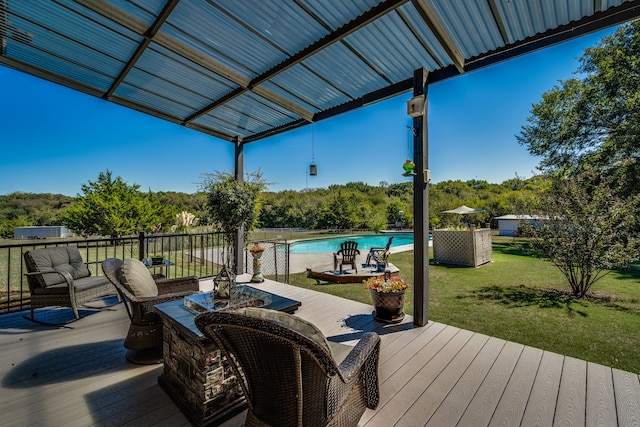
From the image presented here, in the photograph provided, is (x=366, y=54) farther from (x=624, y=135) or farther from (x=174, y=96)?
(x=624, y=135)

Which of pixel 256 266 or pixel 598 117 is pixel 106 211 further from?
pixel 598 117

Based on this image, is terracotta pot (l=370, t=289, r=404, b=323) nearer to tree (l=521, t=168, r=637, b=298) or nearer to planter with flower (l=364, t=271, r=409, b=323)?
planter with flower (l=364, t=271, r=409, b=323)

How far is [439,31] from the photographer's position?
245 cm

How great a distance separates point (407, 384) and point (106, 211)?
2110cm

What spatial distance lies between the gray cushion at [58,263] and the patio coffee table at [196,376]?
7.17 ft

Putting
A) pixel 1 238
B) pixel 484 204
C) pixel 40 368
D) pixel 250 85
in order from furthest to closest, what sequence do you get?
1. pixel 484 204
2. pixel 1 238
3. pixel 250 85
4. pixel 40 368

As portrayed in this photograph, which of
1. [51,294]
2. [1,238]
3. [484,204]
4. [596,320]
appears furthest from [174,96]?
[1,238]

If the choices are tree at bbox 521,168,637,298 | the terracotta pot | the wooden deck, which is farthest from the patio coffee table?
tree at bbox 521,168,637,298

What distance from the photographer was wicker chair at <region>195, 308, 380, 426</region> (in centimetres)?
101

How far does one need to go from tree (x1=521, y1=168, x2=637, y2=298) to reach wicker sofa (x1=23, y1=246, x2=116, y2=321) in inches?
296

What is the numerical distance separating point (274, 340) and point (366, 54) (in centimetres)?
299

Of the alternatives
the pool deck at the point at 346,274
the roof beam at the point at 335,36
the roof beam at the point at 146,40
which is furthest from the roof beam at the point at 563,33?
the pool deck at the point at 346,274

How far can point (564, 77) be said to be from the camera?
11.9 metres

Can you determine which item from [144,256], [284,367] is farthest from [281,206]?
[284,367]
